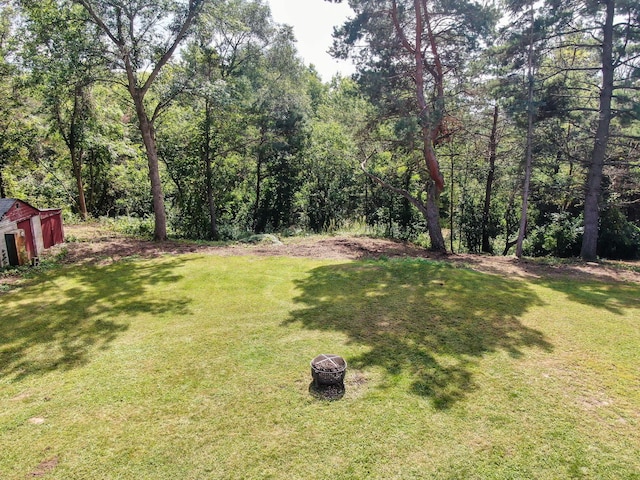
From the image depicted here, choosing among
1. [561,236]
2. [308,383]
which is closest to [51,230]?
[308,383]

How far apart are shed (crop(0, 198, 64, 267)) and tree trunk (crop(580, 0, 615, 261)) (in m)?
15.4

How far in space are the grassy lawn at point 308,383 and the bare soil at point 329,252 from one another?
214 cm

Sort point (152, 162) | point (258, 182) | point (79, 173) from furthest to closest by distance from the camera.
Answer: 1. point (258, 182)
2. point (79, 173)
3. point (152, 162)

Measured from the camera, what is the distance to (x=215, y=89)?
427 inches

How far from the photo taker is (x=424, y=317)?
5914 millimetres

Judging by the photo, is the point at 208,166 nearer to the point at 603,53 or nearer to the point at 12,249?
the point at 12,249

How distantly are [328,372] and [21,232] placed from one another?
26.1ft

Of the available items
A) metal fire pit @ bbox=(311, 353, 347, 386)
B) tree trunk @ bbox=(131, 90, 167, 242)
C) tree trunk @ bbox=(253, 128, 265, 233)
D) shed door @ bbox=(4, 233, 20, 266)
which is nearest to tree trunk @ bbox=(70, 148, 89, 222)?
tree trunk @ bbox=(131, 90, 167, 242)

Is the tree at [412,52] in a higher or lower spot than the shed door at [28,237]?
higher

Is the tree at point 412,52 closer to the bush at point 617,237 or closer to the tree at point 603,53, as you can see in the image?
the tree at point 603,53

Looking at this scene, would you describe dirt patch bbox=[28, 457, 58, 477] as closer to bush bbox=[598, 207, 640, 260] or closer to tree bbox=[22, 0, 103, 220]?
tree bbox=[22, 0, 103, 220]

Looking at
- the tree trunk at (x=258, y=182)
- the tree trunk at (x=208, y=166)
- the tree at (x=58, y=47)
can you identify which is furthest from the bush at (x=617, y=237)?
the tree at (x=58, y=47)

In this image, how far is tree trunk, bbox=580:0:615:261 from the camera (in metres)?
10.4

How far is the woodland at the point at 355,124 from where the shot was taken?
10062 millimetres
